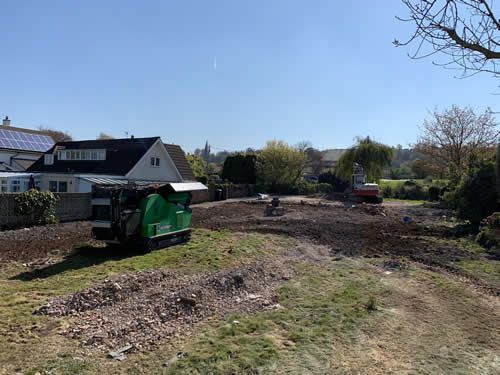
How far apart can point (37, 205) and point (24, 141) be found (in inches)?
907

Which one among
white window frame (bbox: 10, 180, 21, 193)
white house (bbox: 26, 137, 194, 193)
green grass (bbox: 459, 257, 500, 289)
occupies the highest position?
white house (bbox: 26, 137, 194, 193)

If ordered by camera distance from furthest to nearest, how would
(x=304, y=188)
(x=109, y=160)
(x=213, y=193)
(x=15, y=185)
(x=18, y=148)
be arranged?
(x=304, y=188), (x=213, y=193), (x=18, y=148), (x=109, y=160), (x=15, y=185)

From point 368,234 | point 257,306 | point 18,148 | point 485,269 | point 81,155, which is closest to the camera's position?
point 257,306

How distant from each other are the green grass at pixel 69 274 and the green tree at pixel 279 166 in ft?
97.4

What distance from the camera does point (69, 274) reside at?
8281 mm

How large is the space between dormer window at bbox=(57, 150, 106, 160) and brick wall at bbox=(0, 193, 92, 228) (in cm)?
1101

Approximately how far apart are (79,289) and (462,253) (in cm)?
1233

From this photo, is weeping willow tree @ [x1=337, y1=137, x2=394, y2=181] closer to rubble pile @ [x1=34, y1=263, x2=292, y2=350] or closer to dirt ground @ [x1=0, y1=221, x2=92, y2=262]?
dirt ground @ [x1=0, y1=221, x2=92, y2=262]

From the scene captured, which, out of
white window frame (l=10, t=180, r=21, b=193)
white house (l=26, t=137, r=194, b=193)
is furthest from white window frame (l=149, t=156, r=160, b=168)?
white window frame (l=10, t=180, r=21, b=193)

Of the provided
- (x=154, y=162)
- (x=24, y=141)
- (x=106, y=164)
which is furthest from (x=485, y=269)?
(x=24, y=141)

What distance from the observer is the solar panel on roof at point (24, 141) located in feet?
105

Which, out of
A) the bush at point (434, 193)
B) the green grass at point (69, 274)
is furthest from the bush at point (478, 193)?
the bush at point (434, 193)

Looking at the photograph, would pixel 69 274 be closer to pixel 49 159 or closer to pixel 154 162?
pixel 154 162

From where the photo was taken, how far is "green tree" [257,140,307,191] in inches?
1731
